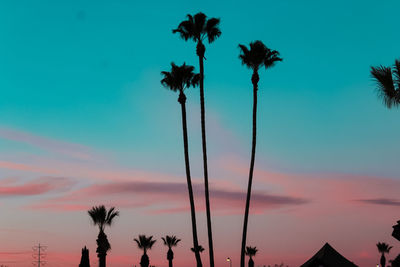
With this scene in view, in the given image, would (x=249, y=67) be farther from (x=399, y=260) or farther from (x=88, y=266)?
(x=88, y=266)

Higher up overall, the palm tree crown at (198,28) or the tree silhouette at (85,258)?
the palm tree crown at (198,28)

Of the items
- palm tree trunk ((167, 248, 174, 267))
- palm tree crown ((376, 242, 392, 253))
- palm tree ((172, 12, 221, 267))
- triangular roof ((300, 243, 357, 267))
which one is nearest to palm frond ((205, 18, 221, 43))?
palm tree ((172, 12, 221, 267))

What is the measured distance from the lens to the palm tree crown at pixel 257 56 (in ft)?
162

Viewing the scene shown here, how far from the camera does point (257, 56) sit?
49312 mm

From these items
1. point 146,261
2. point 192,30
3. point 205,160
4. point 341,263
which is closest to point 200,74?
point 192,30

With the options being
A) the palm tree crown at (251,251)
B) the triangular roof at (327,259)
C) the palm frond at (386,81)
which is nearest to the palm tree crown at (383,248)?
the palm tree crown at (251,251)

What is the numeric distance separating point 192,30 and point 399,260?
2615 cm

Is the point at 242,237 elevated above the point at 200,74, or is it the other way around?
the point at 200,74

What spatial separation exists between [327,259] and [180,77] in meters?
22.1

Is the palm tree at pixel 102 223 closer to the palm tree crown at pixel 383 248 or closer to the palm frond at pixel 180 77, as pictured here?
the palm frond at pixel 180 77

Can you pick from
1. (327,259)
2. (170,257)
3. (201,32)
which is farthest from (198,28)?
(170,257)

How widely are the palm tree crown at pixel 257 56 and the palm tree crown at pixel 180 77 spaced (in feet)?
15.6

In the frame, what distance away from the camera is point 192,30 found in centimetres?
4903

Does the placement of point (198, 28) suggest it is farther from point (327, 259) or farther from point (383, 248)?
point (383, 248)
